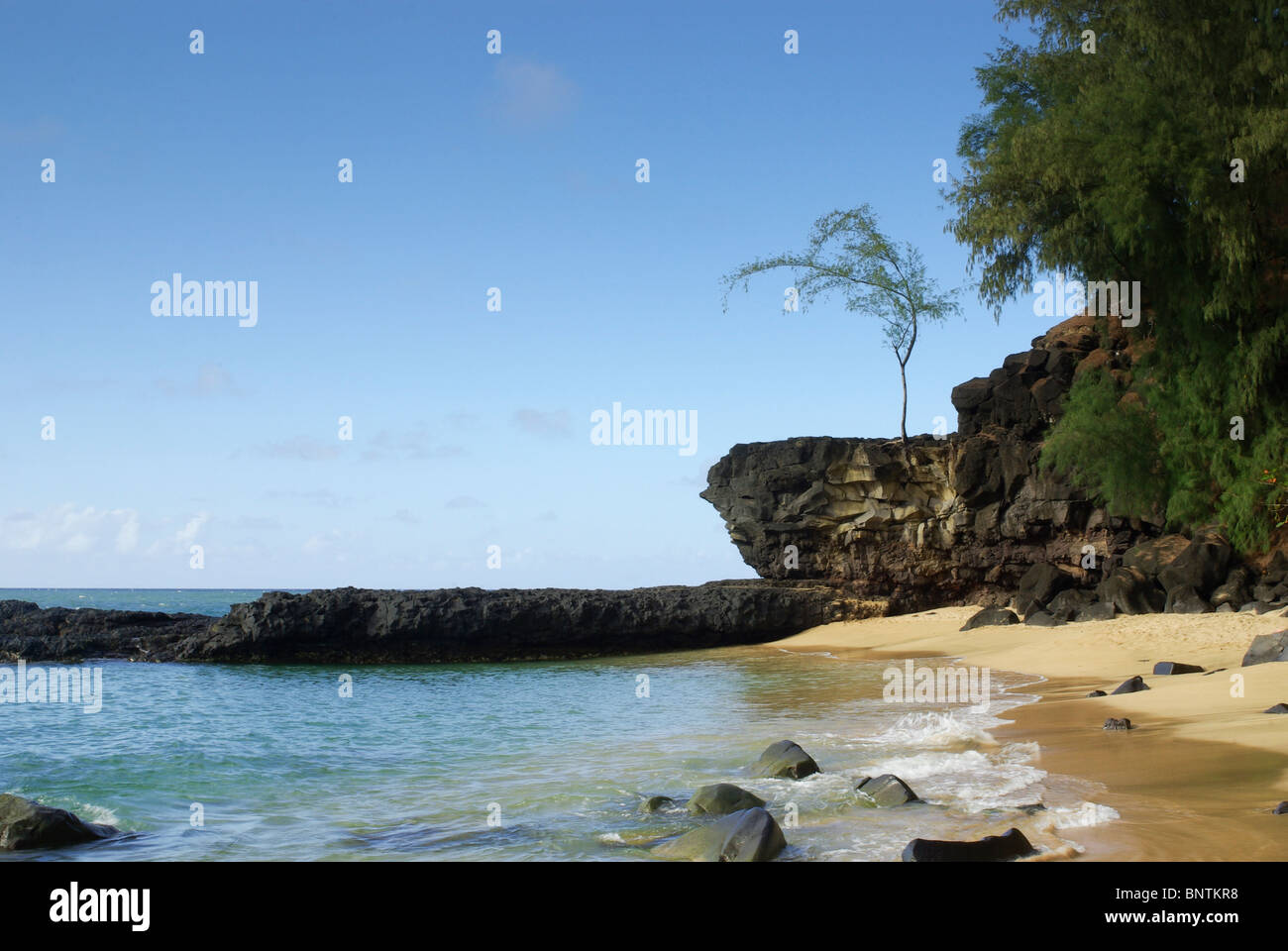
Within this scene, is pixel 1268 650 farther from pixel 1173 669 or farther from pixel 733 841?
pixel 733 841

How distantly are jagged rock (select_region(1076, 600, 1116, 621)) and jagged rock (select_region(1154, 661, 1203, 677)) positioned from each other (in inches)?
283

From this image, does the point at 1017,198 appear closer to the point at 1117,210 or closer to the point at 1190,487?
the point at 1117,210

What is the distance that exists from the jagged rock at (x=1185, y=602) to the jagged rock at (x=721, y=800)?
1580cm

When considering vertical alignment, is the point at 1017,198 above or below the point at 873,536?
above

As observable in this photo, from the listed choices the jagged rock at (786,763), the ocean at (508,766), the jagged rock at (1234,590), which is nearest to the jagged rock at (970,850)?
the ocean at (508,766)

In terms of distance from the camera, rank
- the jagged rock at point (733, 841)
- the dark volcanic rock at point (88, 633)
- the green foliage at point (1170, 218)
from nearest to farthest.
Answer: the jagged rock at point (733, 841) → the green foliage at point (1170, 218) → the dark volcanic rock at point (88, 633)

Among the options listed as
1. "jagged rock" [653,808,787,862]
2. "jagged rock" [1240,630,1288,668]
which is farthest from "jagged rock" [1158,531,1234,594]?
"jagged rock" [653,808,787,862]

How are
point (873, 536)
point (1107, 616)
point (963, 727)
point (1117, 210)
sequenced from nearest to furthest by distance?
point (963, 727)
point (1117, 210)
point (1107, 616)
point (873, 536)

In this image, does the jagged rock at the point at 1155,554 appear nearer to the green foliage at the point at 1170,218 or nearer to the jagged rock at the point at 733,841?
the green foliage at the point at 1170,218

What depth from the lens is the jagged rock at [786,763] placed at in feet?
30.1
